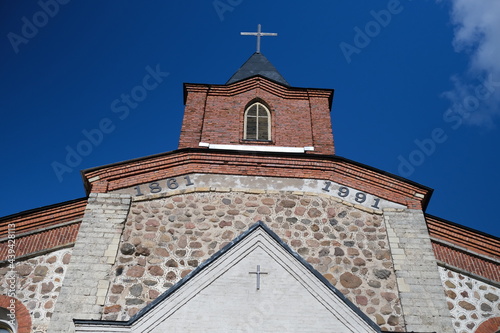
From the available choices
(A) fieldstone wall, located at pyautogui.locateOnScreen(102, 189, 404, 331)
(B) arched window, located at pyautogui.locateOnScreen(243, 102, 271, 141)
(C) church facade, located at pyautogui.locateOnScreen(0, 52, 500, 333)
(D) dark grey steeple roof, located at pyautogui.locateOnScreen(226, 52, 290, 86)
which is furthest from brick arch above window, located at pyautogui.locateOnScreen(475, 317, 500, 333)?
(D) dark grey steeple roof, located at pyautogui.locateOnScreen(226, 52, 290, 86)

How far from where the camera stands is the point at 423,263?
10688 millimetres

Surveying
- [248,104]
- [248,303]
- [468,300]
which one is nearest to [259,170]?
[248,104]

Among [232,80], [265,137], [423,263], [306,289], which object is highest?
[232,80]

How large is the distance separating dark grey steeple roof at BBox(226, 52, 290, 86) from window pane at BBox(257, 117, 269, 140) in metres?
2.06

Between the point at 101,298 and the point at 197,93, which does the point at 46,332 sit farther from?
the point at 197,93

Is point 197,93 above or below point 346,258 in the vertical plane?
above

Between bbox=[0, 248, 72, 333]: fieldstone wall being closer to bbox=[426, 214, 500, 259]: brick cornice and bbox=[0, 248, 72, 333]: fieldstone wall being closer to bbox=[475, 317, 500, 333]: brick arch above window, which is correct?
bbox=[426, 214, 500, 259]: brick cornice

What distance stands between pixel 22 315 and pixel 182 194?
13.4 ft

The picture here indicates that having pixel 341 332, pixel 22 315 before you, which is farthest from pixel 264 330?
pixel 22 315

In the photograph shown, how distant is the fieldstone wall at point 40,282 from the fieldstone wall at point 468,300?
775cm

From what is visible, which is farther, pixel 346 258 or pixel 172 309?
pixel 346 258

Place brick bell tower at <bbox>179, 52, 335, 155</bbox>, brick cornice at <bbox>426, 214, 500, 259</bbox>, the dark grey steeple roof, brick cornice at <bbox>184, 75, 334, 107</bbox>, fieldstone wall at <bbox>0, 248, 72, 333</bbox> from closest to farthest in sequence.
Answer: fieldstone wall at <bbox>0, 248, 72, 333</bbox>, brick cornice at <bbox>426, 214, 500, 259</bbox>, brick bell tower at <bbox>179, 52, 335, 155</bbox>, brick cornice at <bbox>184, 75, 334, 107</bbox>, the dark grey steeple roof

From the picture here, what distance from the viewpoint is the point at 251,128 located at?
15.5m

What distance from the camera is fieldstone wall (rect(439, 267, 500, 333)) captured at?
10.1 meters
